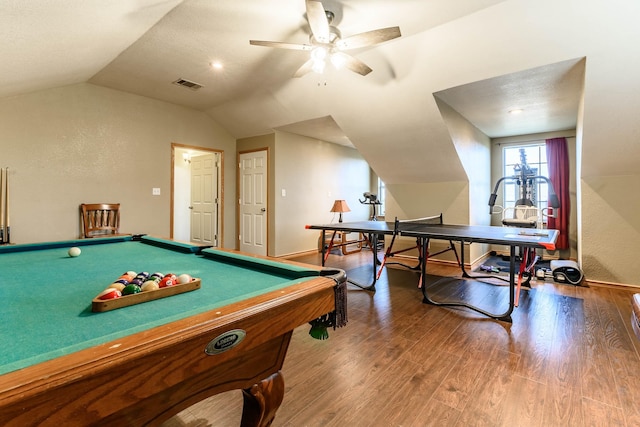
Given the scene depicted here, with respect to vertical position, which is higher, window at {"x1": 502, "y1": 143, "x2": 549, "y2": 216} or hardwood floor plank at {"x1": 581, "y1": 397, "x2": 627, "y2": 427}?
window at {"x1": 502, "y1": 143, "x2": 549, "y2": 216}

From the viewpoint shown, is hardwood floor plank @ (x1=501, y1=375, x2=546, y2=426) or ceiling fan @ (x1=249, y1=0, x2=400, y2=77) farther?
ceiling fan @ (x1=249, y1=0, x2=400, y2=77)

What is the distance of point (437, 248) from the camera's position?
5.11 metres

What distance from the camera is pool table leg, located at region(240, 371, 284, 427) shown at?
0.97 m

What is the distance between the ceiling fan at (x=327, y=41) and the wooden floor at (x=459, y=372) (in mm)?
2328

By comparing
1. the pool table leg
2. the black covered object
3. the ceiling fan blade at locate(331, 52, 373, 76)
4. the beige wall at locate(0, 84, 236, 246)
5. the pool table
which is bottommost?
the black covered object

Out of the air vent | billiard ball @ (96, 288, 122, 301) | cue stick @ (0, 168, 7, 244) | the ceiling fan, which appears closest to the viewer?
billiard ball @ (96, 288, 122, 301)

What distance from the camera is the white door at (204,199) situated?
Result: 18.9 feet

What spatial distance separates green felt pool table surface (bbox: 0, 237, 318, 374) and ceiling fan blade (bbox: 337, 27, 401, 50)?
6.40ft

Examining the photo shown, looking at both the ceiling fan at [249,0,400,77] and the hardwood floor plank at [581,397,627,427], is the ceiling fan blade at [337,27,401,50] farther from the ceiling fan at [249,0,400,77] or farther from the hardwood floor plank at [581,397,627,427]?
the hardwood floor plank at [581,397,627,427]

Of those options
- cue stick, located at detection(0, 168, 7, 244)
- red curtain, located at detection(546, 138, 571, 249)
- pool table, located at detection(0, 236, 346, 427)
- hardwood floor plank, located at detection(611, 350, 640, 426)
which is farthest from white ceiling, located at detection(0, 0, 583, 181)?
hardwood floor plank, located at detection(611, 350, 640, 426)

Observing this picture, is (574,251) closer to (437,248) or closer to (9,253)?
(437,248)

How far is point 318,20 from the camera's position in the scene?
2.23 m

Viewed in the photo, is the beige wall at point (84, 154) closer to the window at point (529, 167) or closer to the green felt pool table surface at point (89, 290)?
the green felt pool table surface at point (89, 290)

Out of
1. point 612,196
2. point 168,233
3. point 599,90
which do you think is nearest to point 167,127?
point 168,233
